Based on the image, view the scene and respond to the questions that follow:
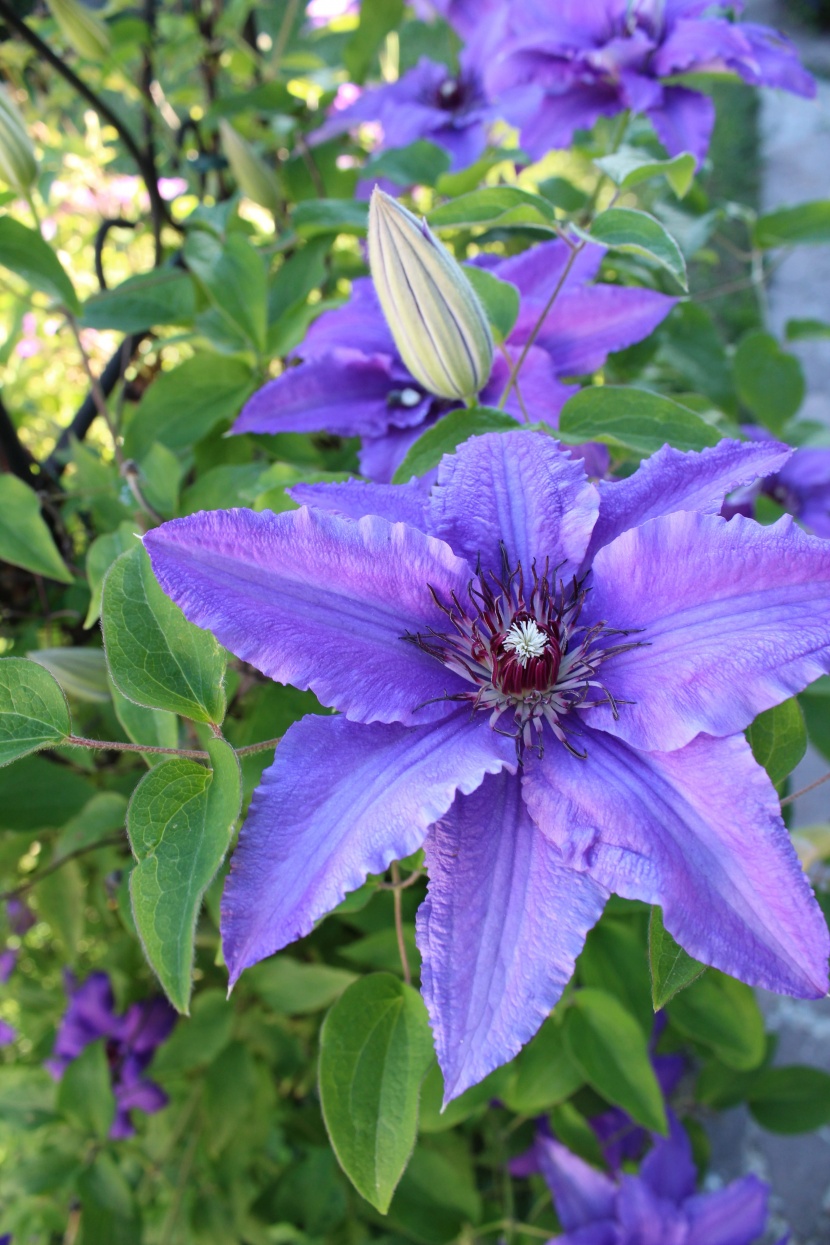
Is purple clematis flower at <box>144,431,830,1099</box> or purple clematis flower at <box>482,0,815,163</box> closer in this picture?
purple clematis flower at <box>144,431,830,1099</box>

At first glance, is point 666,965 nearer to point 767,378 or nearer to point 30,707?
point 30,707

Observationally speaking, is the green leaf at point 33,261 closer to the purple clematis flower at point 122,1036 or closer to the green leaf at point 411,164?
the green leaf at point 411,164

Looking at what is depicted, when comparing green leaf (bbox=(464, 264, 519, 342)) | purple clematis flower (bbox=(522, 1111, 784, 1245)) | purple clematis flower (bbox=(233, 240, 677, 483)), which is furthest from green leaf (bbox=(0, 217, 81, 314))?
purple clematis flower (bbox=(522, 1111, 784, 1245))

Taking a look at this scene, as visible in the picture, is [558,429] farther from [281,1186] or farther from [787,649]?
[281,1186]

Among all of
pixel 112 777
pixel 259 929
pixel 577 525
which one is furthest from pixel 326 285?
pixel 259 929

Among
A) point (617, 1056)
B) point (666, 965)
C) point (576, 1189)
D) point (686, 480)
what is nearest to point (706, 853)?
point (666, 965)

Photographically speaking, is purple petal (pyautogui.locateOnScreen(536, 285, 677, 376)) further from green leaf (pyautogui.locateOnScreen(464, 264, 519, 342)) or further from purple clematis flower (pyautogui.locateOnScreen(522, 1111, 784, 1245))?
purple clematis flower (pyautogui.locateOnScreen(522, 1111, 784, 1245))

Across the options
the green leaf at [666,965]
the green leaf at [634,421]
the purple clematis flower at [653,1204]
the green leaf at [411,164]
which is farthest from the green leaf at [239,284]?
the purple clematis flower at [653,1204]
